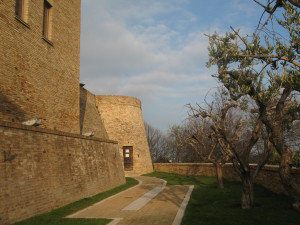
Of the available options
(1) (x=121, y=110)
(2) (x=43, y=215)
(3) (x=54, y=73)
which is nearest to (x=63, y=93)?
(3) (x=54, y=73)

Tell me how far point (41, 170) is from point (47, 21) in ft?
24.1

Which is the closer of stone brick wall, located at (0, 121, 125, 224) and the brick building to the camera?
stone brick wall, located at (0, 121, 125, 224)

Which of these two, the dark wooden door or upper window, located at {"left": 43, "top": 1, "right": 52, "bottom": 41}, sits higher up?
upper window, located at {"left": 43, "top": 1, "right": 52, "bottom": 41}

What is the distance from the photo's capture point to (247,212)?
8250 mm

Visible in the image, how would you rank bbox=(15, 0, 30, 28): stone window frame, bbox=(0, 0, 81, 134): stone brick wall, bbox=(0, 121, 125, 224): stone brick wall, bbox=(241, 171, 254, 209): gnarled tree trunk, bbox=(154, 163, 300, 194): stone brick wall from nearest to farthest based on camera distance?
bbox=(0, 121, 125, 224): stone brick wall → bbox=(241, 171, 254, 209): gnarled tree trunk → bbox=(0, 0, 81, 134): stone brick wall → bbox=(15, 0, 30, 28): stone window frame → bbox=(154, 163, 300, 194): stone brick wall

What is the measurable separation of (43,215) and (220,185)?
9.82 meters

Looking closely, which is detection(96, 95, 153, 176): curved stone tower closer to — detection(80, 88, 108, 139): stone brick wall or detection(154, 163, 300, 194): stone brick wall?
detection(80, 88, 108, 139): stone brick wall

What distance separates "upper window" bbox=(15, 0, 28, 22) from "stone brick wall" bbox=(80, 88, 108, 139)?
991 cm

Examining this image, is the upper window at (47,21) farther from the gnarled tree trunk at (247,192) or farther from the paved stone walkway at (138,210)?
the gnarled tree trunk at (247,192)

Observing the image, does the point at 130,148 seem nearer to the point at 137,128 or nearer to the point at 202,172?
the point at 137,128

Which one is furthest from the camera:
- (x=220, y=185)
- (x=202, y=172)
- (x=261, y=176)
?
(x=202, y=172)

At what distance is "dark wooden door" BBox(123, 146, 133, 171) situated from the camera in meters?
26.9

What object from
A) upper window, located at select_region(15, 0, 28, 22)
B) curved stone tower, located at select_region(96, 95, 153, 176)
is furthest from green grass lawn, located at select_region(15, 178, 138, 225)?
curved stone tower, located at select_region(96, 95, 153, 176)

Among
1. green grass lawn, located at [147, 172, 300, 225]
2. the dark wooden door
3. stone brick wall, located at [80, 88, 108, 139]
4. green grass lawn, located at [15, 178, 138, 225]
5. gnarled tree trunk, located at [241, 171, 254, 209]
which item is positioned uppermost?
stone brick wall, located at [80, 88, 108, 139]
